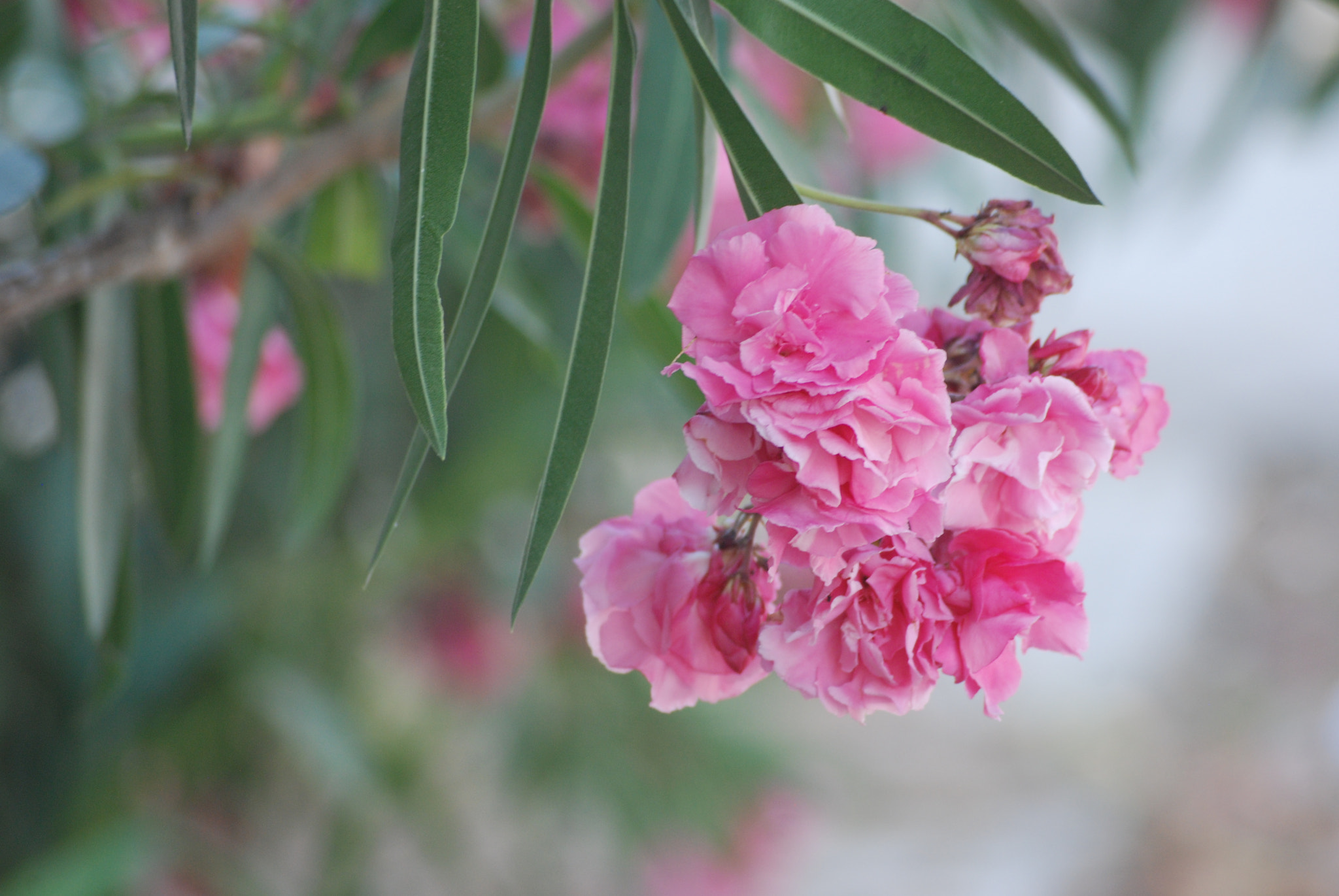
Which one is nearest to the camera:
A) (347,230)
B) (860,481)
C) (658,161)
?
(860,481)

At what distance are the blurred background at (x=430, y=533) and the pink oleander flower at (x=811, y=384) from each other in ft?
0.69

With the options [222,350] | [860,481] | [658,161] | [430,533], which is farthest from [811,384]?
[430,533]

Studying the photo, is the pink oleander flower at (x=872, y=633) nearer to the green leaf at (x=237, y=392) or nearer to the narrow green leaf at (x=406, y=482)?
Answer: the narrow green leaf at (x=406, y=482)

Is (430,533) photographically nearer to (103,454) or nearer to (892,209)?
(103,454)

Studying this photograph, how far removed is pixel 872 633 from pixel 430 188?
0.60ft

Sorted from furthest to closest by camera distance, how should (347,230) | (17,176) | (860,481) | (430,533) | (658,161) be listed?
(430,533)
(347,230)
(658,161)
(17,176)
(860,481)

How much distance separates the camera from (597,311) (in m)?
0.31

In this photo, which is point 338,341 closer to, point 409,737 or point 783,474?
point 783,474

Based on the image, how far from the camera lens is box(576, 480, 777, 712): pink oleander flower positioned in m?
0.33

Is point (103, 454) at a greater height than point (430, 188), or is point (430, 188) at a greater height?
point (430, 188)

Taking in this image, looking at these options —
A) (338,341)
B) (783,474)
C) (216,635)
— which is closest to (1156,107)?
(338,341)

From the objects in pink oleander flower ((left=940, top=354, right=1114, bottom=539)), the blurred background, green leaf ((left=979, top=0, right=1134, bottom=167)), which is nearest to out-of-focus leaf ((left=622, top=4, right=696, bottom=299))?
the blurred background

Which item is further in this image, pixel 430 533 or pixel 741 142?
pixel 430 533

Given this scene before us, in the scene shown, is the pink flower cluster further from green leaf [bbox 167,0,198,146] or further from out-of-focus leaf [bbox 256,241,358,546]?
out-of-focus leaf [bbox 256,241,358,546]
